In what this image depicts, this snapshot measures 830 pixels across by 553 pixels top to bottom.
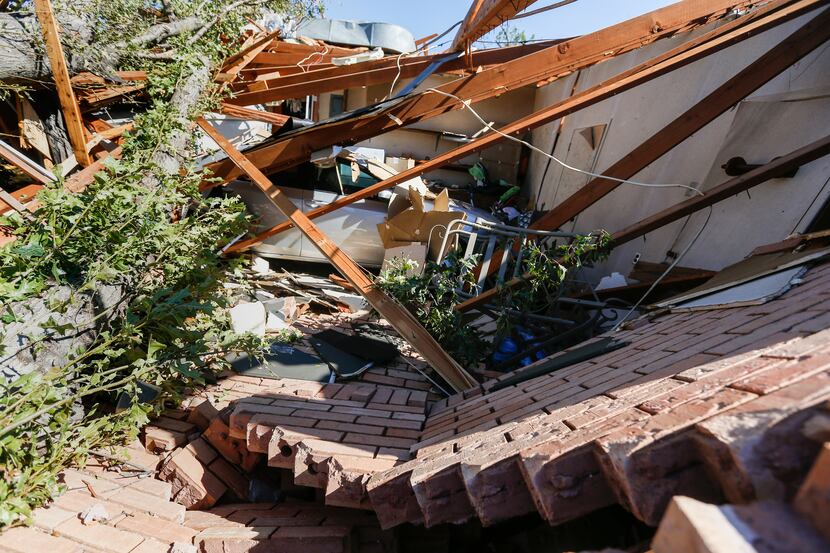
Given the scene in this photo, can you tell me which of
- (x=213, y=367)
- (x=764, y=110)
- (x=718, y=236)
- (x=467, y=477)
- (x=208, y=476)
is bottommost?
(x=208, y=476)

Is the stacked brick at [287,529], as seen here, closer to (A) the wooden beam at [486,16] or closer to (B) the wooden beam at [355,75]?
(A) the wooden beam at [486,16]

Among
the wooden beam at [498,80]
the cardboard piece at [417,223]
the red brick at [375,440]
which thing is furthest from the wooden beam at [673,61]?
the cardboard piece at [417,223]

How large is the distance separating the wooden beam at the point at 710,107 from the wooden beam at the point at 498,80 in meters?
0.48

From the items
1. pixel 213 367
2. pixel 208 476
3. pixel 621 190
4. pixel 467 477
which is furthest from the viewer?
pixel 621 190

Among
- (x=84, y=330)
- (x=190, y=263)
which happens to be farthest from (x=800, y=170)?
(x=84, y=330)

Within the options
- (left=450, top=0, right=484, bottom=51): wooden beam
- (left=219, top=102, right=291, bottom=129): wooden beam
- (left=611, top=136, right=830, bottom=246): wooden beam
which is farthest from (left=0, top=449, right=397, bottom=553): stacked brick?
(left=219, top=102, right=291, bottom=129): wooden beam

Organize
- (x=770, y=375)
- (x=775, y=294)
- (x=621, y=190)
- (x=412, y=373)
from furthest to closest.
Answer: (x=621, y=190) < (x=412, y=373) < (x=775, y=294) < (x=770, y=375)

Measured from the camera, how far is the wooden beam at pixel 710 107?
2770mm

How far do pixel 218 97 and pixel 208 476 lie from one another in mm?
4000

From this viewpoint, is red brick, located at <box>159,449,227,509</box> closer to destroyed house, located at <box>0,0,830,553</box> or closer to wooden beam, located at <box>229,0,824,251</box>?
destroyed house, located at <box>0,0,830,553</box>

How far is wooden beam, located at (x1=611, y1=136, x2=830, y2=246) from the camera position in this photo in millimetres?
2604

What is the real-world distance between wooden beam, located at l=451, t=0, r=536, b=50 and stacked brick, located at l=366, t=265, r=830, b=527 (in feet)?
8.18

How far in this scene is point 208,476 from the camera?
2.24 metres

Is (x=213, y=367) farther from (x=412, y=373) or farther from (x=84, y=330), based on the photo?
(x=412, y=373)
